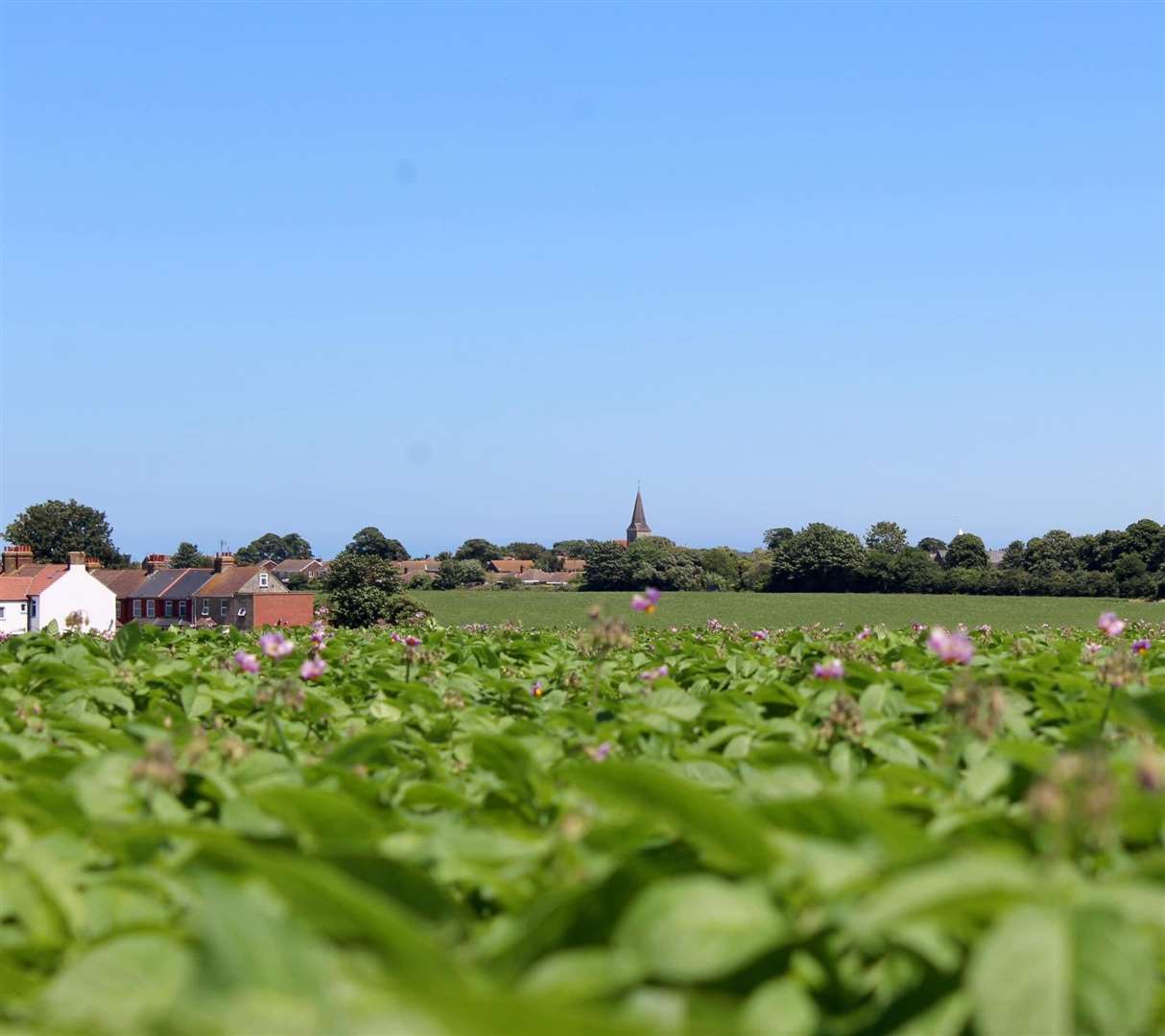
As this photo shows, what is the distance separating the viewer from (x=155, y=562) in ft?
301

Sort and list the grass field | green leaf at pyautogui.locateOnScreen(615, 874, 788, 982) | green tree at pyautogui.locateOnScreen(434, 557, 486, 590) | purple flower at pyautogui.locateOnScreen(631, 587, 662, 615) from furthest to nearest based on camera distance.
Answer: green tree at pyautogui.locateOnScreen(434, 557, 486, 590) < the grass field < purple flower at pyautogui.locateOnScreen(631, 587, 662, 615) < green leaf at pyautogui.locateOnScreen(615, 874, 788, 982)

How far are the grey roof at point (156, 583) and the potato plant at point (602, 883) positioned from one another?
8796 centimetres

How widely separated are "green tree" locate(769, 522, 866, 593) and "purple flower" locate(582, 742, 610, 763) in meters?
113

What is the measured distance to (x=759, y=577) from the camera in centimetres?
12450

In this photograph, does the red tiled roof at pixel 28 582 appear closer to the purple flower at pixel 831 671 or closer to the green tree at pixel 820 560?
the green tree at pixel 820 560

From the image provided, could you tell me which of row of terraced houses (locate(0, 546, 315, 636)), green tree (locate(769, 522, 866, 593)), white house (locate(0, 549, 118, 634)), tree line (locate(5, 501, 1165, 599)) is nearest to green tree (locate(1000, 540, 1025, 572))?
tree line (locate(5, 501, 1165, 599))

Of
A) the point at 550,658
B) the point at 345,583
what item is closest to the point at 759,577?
the point at 345,583

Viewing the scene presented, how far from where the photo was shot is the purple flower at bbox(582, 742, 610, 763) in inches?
126

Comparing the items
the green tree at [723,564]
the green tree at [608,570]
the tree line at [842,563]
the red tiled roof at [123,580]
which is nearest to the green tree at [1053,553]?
the tree line at [842,563]

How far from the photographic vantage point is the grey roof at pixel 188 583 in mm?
85000

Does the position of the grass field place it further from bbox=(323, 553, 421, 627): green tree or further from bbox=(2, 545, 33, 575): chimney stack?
bbox=(2, 545, 33, 575): chimney stack

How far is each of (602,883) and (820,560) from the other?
115 meters

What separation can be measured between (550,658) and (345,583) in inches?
1463

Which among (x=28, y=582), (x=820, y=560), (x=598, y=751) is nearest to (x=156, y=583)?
(x=28, y=582)
